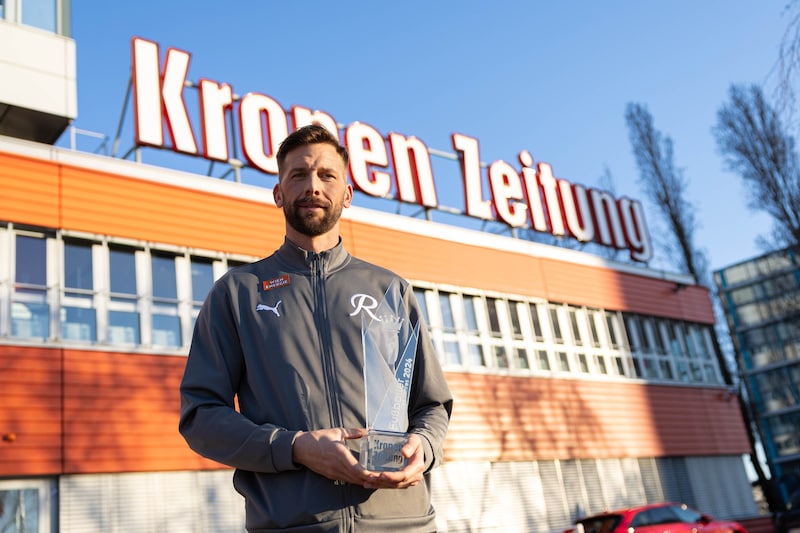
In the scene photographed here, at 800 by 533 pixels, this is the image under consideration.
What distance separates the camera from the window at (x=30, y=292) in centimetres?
1367

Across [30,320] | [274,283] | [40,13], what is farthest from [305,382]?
[40,13]

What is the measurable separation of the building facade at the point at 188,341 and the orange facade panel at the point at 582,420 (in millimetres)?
57

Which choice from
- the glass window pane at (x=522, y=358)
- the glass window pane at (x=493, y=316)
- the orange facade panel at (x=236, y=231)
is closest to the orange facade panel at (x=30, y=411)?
the orange facade panel at (x=236, y=231)

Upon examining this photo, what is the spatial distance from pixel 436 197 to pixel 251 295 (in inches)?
782

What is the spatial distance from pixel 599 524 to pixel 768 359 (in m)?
64.3

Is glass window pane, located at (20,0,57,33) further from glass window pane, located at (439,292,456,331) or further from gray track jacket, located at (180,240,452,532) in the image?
gray track jacket, located at (180,240,452,532)

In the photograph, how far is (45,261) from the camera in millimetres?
14320

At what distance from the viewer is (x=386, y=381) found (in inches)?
95.4

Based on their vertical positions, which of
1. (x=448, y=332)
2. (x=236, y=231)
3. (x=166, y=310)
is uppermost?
(x=236, y=231)

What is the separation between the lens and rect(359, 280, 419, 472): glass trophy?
2.27 meters

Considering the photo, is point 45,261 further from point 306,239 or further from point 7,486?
point 306,239

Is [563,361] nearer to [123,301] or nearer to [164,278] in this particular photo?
[164,278]

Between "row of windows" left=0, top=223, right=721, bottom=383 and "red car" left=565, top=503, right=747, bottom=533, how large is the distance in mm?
5422

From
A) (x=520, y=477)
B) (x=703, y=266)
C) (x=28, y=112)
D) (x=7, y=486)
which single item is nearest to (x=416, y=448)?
(x=7, y=486)
